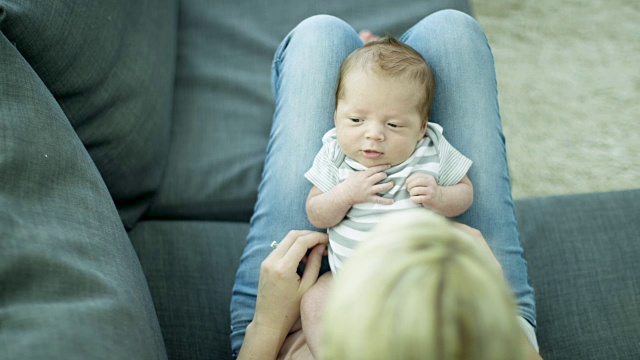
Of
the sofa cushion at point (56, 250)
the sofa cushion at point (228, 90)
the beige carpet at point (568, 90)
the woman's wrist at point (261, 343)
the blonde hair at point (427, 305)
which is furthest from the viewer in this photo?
the beige carpet at point (568, 90)

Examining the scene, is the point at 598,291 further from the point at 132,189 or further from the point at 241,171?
the point at 132,189

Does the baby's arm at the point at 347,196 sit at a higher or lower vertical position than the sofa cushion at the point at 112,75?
lower

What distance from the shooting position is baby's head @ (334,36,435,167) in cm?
124

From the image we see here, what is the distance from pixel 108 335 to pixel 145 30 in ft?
3.18

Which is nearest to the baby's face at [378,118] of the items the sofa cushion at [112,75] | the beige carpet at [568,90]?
the sofa cushion at [112,75]

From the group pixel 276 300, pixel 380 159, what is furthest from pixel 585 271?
pixel 276 300

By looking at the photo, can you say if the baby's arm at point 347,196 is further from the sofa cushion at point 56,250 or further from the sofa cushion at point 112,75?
the sofa cushion at point 112,75

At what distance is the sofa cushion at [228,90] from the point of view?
1.60 meters

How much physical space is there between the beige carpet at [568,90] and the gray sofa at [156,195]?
2.19ft

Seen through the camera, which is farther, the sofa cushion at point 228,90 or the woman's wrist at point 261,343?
the sofa cushion at point 228,90

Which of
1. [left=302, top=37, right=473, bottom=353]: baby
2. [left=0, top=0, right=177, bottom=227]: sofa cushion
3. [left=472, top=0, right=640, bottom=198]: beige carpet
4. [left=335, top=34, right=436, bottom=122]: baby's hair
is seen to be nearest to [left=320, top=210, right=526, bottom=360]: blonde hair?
[left=302, top=37, right=473, bottom=353]: baby

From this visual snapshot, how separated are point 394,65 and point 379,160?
0.20 metres

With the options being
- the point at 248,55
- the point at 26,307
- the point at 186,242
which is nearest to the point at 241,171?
the point at 186,242

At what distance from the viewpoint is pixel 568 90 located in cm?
243
